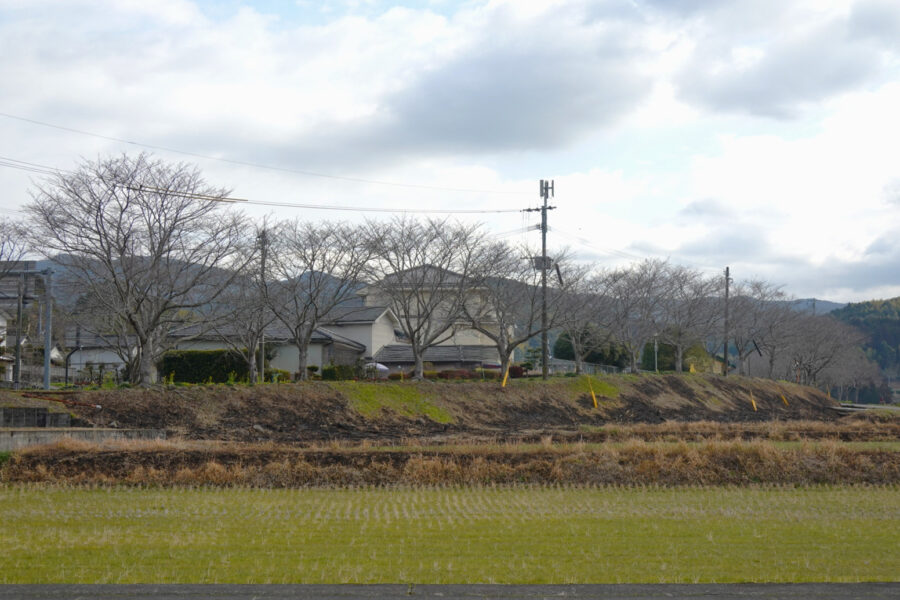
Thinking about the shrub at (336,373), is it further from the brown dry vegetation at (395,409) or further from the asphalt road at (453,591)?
the asphalt road at (453,591)

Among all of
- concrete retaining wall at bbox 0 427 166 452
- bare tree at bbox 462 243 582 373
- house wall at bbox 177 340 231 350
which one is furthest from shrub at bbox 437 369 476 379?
concrete retaining wall at bbox 0 427 166 452

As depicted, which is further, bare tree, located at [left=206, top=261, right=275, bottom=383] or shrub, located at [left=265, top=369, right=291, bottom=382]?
shrub, located at [left=265, top=369, right=291, bottom=382]


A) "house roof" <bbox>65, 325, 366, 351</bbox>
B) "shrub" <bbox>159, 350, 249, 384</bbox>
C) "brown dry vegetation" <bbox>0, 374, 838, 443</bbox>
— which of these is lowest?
"brown dry vegetation" <bbox>0, 374, 838, 443</bbox>

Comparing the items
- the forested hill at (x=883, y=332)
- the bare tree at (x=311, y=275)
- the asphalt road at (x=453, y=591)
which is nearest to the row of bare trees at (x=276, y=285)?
the bare tree at (x=311, y=275)

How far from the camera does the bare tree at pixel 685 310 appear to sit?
199ft

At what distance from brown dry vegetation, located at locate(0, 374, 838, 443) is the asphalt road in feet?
53.1

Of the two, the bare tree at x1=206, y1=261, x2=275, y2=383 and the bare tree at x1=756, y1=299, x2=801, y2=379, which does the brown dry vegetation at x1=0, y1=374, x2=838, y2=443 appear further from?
the bare tree at x1=756, y1=299, x2=801, y2=379

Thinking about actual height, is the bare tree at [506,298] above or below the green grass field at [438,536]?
above

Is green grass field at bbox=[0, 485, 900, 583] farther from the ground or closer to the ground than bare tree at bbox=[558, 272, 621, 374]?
closer to the ground

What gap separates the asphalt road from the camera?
729cm

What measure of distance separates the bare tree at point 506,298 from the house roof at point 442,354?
11517mm

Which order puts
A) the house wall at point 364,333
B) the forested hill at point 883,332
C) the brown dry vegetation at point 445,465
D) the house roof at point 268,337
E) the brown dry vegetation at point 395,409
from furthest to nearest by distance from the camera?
the forested hill at point 883,332 < the house wall at point 364,333 < the house roof at point 268,337 < the brown dry vegetation at point 395,409 < the brown dry vegetation at point 445,465

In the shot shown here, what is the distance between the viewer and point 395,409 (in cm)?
3294

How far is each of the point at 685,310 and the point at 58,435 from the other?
168 ft
